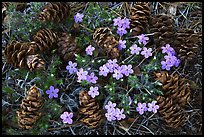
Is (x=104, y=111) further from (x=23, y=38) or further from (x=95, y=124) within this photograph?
(x=23, y=38)

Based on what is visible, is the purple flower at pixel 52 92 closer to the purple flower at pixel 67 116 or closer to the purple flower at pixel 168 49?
the purple flower at pixel 67 116

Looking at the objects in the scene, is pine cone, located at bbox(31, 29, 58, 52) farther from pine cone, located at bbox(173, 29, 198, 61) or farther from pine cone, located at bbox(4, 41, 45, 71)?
pine cone, located at bbox(173, 29, 198, 61)

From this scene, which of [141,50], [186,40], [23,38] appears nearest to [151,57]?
[141,50]

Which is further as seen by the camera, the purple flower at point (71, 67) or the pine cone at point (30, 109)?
the purple flower at point (71, 67)

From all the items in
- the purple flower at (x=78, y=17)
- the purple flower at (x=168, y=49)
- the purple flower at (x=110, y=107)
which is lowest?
the purple flower at (x=110, y=107)

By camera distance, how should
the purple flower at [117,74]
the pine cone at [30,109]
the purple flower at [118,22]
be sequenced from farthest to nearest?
the purple flower at [118,22], the purple flower at [117,74], the pine cone at [30,109]

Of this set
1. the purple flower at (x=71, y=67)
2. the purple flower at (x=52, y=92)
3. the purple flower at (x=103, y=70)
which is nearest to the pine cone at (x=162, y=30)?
the purple flower at (x=103, y=70)
